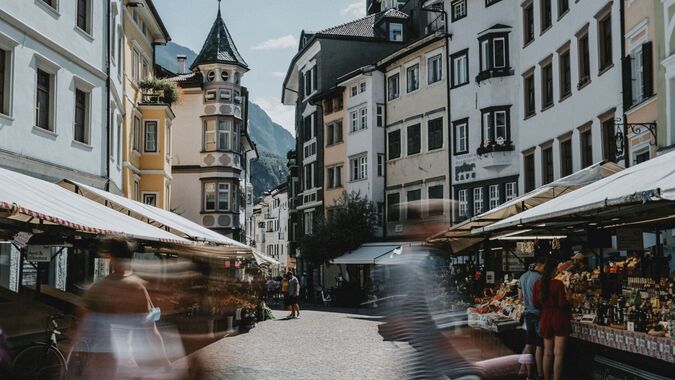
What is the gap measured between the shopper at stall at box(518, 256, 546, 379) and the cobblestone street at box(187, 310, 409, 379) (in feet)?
6.77

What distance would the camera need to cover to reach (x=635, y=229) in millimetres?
15125

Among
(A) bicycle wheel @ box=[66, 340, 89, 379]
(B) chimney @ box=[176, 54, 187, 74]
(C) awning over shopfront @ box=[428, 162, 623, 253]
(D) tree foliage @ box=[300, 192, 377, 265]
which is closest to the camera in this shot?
(A) bicycle wheel @ box=[66, 340, 89, 379]

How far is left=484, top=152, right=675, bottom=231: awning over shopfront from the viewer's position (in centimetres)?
833

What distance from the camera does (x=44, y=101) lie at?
21078 millimetres

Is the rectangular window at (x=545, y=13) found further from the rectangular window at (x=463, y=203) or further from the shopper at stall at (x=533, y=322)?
the shopper at stall at (x=533, y=322)

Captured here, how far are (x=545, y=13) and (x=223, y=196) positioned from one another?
29916 mm

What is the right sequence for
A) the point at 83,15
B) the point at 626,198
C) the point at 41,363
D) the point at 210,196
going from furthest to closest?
the point at 210,196, the point at 83,15, the point at 41,363, the point at 626,198

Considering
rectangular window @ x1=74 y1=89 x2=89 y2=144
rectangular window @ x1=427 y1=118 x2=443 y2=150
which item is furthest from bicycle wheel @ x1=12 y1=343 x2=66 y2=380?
rectangular window @ x1=427 y1=118 x2=443 y2=150

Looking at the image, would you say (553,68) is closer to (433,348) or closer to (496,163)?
(496,163)

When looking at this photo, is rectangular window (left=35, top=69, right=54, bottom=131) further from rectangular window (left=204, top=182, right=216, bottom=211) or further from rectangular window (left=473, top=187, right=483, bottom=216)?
rectangular window (left=204, top=182, right=216, bottom=211)

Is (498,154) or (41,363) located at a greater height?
(498,154)

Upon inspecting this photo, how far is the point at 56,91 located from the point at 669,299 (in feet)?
52.9

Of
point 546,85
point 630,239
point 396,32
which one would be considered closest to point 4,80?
point 630,239

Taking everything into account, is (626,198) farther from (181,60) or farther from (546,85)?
(181,60)
